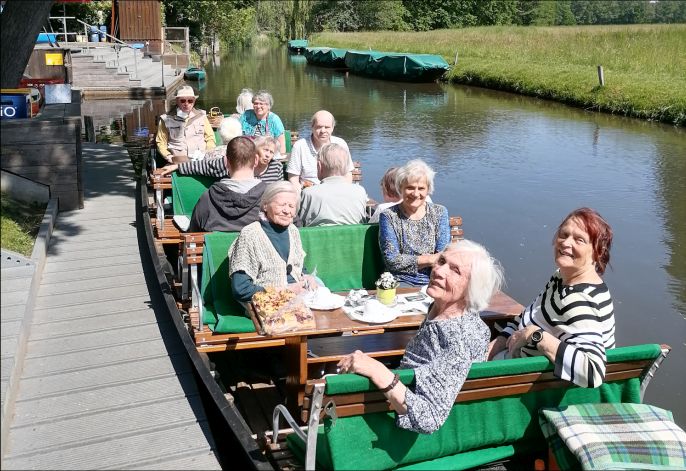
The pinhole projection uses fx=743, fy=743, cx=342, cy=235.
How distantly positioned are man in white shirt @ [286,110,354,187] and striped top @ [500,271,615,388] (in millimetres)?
4012

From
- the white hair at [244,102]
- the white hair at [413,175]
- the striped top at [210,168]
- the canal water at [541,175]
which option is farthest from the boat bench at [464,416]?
the white hair at [244,102]

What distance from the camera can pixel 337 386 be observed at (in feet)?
9.89

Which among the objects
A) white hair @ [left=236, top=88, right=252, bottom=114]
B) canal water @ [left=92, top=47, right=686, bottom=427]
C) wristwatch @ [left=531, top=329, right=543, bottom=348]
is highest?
white hair @ [left=236, top=88, right=252, bottom=114]

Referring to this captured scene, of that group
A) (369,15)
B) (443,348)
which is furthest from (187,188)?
(369,15)

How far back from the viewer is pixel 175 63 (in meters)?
36.2

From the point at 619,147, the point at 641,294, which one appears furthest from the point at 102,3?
the point at 641,294

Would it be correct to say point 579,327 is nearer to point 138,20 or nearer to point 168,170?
point 168,170

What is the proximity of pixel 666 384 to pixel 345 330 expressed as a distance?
3.31 m

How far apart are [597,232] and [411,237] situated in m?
1.67

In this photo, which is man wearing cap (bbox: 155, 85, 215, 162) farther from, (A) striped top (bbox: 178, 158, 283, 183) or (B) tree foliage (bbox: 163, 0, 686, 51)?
(B) tree foliage (bbox: 163, 0, 686, 51)

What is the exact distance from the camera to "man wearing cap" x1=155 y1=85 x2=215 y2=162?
28.2ft

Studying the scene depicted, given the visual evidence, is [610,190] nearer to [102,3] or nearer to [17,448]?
[17,448]

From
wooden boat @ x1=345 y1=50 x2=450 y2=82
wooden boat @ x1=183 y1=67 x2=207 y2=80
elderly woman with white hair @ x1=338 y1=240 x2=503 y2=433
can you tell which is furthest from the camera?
wooden boat @ x1=345 y1=50 x2=450 y2=82

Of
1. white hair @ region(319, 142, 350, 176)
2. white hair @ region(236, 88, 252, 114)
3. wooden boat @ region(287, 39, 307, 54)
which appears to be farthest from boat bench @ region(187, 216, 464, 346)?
Result: wooden boat @ region(287, 39, 307, 54)
